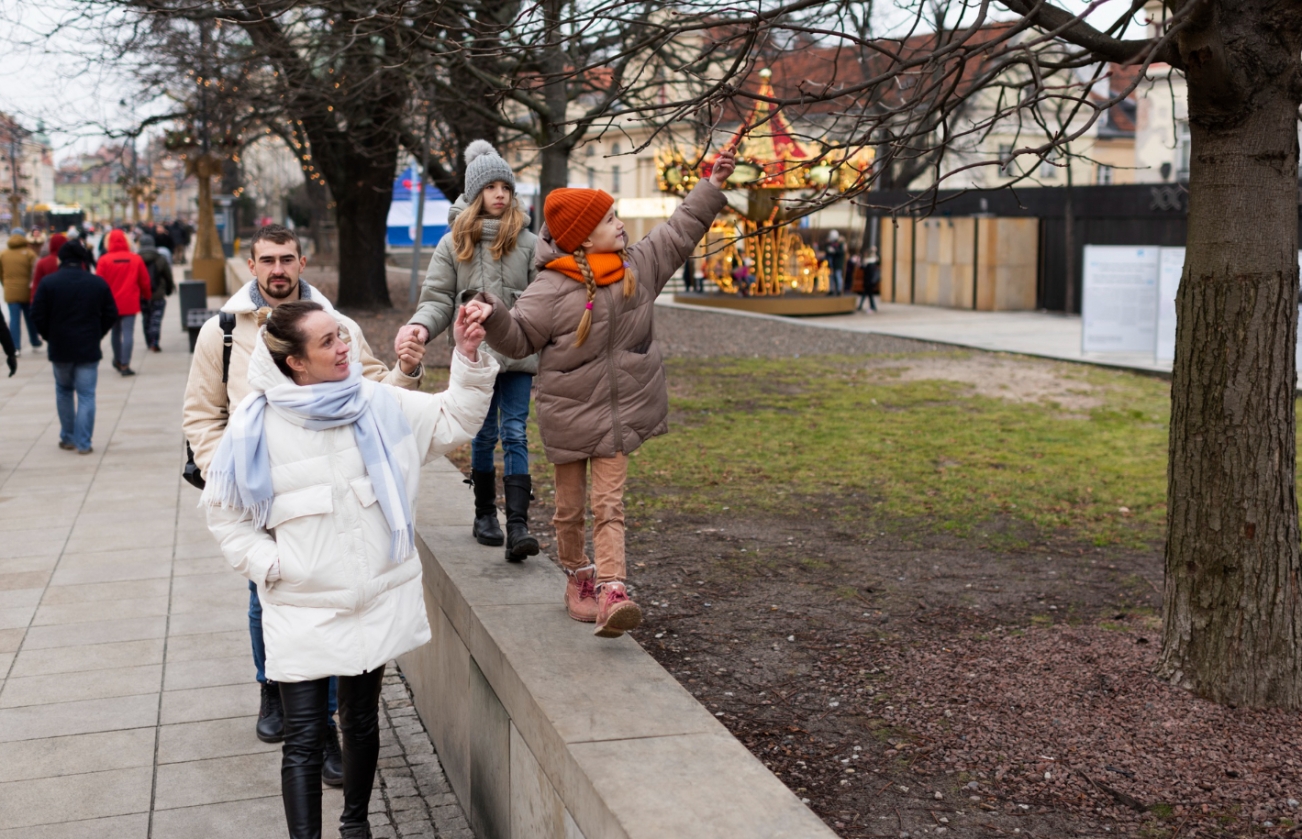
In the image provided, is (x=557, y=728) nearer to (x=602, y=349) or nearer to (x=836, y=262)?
(x=602, y=349)

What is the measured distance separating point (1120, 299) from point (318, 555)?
1636cm

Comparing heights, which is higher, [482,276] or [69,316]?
[482,276]

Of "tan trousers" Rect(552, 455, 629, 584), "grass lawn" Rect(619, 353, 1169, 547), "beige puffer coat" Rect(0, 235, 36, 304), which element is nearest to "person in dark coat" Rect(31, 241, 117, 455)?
"grass lawn" Rect(619, 353, 1169, 547)

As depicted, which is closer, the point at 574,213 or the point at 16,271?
the point at 574,213

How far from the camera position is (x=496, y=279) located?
5660 millimetres

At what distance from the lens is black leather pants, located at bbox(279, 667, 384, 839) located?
12.3 ft

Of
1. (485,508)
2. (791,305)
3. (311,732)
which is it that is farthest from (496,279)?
(791,305)

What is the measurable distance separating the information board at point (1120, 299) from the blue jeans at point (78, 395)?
12.6m

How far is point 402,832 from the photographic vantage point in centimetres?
449

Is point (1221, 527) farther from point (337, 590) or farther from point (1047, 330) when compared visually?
point (1047, 330)

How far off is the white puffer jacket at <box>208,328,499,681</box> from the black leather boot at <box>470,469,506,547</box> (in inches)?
81.1

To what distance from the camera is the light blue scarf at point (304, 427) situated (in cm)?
351

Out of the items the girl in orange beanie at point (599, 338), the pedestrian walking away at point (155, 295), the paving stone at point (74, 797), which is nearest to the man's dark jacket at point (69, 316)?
the paving stone at point (74, 797)

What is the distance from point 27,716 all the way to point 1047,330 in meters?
20.4
